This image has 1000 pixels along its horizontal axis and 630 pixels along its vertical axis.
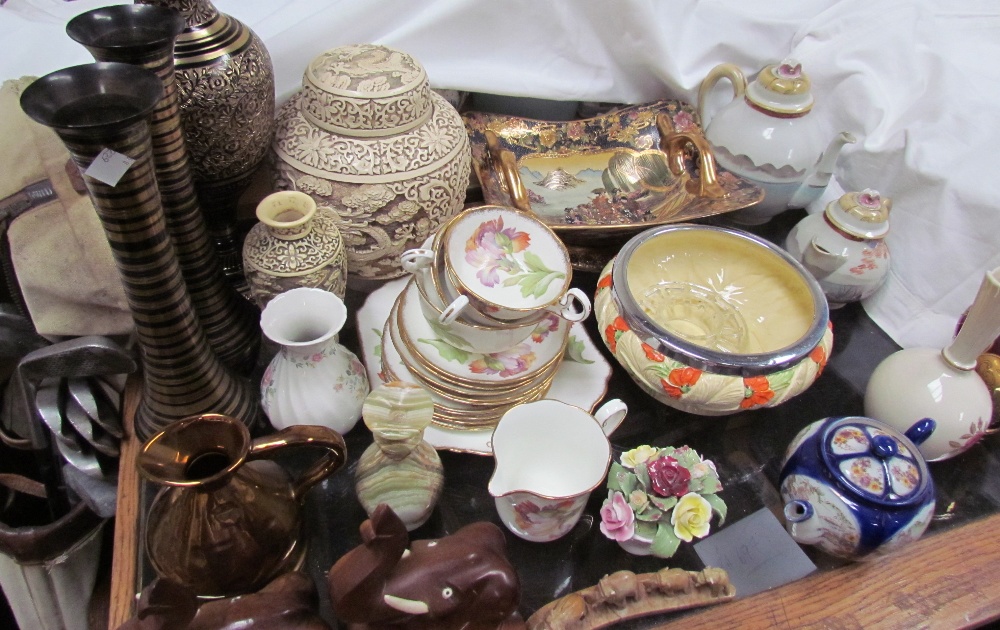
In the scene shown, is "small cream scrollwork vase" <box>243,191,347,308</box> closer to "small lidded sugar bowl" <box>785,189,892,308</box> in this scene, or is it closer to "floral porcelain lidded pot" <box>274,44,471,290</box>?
"floral porcelain lidded pot" <box>274,44,471,290</box>

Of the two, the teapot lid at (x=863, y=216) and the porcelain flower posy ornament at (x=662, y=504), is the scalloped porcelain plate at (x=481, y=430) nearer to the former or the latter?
the porcelain flower posy ornament at (x=662, y=504)

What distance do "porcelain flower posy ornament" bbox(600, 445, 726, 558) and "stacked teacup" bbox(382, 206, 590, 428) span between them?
0.51 feet

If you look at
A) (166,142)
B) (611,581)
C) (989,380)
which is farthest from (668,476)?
(166,142)

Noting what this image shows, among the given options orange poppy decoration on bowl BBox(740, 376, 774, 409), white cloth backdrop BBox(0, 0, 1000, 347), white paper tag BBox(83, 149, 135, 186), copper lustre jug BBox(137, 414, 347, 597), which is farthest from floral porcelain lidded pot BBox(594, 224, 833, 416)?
white paper tag BBox(83, 149, 135, 186)

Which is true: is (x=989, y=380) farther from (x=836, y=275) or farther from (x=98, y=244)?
(x=98, y=244)

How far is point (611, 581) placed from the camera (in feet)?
2.11

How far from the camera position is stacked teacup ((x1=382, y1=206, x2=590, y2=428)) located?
2.32 feet

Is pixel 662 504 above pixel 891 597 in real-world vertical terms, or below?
above

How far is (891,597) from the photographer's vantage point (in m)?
0.68

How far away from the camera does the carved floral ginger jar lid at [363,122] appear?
767 millimetres

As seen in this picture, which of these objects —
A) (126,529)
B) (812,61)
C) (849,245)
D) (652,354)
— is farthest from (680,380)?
(812,61)

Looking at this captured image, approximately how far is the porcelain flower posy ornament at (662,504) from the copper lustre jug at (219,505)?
0.26 m

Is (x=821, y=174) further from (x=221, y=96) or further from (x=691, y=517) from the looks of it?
(x=221, y=96)

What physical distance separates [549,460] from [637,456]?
0.09m
